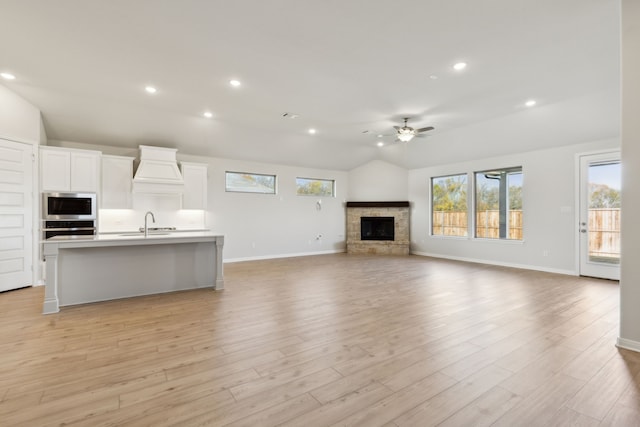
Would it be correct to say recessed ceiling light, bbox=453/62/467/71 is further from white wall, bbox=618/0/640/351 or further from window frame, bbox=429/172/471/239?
window frame, bbox=429/172/471/239

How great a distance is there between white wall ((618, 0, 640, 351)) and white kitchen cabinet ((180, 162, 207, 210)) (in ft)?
22.8

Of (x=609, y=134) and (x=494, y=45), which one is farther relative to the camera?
(x=609, y=134)

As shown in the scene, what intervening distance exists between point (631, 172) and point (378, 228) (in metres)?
7.13

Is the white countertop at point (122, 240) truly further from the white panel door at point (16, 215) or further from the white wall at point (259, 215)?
the white wall at point (259, 215)

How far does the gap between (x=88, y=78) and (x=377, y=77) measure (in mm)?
4045

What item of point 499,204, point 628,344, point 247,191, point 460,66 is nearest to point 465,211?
point 499,204

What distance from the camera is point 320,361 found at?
2.50 meters

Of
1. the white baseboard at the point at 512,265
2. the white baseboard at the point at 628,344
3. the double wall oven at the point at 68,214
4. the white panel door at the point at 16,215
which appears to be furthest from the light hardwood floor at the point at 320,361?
the white baseboard at the point at 512,265

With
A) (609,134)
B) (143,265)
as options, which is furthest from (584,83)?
(143,265)

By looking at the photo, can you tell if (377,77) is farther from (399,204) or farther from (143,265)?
(399,204)

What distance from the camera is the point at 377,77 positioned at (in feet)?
13.8

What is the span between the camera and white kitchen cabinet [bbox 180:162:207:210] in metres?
6.91

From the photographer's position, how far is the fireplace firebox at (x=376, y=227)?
9.54m

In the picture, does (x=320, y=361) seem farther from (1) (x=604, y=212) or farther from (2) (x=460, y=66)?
(1) (x=604, y=212)
